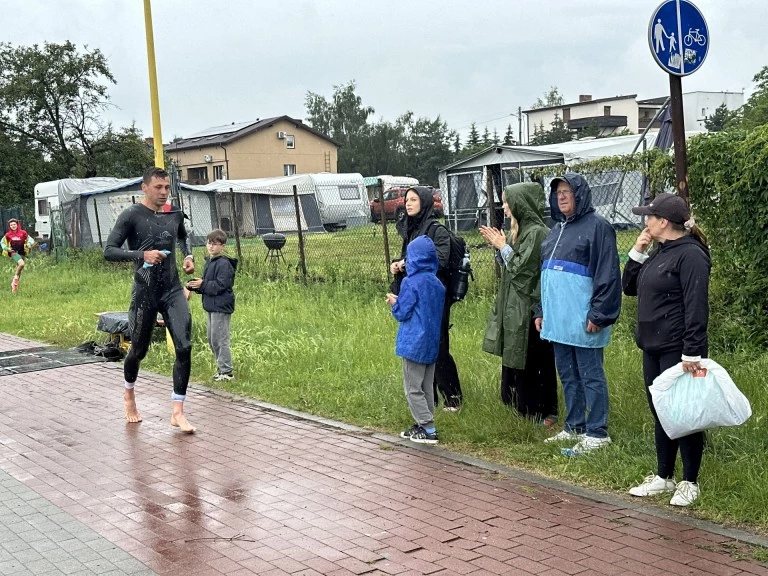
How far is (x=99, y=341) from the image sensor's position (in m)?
12.2

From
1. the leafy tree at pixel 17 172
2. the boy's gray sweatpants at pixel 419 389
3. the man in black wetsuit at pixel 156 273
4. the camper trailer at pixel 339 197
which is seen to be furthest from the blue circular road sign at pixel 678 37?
the leafy tree at pixel 17 172

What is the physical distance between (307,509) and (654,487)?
2057mm

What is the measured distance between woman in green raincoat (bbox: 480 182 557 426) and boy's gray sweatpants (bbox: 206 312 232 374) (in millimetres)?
3266

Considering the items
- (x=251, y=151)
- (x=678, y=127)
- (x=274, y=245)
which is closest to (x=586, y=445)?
(x=678, y=127)

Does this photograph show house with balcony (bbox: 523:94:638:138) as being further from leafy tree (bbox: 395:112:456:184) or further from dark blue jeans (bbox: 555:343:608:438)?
dark blue jeans (bbox: 555:343:608:438)

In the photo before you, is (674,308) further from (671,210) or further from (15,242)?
(15,242)

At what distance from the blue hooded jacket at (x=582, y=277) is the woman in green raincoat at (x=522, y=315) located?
0.51 m

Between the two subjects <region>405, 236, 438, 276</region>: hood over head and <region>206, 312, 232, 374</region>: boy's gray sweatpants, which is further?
<region>206, 312, 232, 374</region>: boy's gray sweatpants

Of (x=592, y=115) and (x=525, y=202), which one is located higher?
(x=592, y=115)

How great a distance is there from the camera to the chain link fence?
12.3 meters

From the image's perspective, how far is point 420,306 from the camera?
6.59 meters

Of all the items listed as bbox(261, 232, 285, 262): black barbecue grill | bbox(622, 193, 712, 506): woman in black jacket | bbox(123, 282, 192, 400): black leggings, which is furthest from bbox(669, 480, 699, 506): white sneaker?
bbox(261, 232, 285, 262): black barbecue grill

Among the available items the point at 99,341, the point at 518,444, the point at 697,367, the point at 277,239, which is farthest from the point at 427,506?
the point at 277,239

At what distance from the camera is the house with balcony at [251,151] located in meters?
61.0
